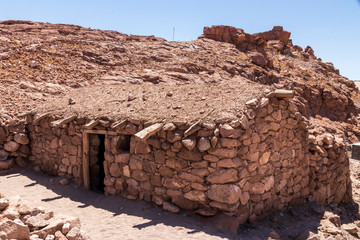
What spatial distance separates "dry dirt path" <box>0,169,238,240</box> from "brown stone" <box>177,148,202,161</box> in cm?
112

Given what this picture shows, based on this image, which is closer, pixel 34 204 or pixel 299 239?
pixel 299 239

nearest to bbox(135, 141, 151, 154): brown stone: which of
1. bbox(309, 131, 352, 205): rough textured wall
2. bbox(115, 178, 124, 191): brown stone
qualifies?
bbox(115, 178, 124, 191): brown stone

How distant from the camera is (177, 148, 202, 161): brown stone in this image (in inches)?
206

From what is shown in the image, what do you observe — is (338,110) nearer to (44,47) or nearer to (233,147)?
(233,147)

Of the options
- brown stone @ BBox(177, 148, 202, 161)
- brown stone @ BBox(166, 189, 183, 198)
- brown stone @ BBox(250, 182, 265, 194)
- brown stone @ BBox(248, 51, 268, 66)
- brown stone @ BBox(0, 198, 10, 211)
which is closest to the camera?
brown stone @ BBox(0, 198, 10, 211)

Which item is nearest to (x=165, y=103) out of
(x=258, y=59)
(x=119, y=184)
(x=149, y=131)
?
(x=149, y=131)

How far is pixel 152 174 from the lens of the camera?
18.9 feet

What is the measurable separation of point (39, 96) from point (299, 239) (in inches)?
417

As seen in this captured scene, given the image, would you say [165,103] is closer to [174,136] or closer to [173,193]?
[174,136]

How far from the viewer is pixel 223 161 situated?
16.8ft

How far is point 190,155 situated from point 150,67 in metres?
12.9

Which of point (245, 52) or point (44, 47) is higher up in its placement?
point (245, 52)

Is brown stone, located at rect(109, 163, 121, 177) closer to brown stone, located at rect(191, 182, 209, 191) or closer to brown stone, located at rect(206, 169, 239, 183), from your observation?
brown stone, located at rect(191, 182, 209, 191)

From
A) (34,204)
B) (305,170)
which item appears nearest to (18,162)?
(34,204)
